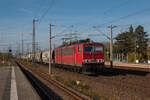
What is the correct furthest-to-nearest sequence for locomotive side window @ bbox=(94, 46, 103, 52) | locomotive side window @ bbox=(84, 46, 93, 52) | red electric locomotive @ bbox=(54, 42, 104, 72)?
locomotive side window @ bbox=(94, 46, 103, 52) → locomotive side window @ bbox=(84, 46, 93, 52) → red electric locomotive @ bbox=(54, 42, 104, 72)

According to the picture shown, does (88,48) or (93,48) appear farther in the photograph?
(93,48)

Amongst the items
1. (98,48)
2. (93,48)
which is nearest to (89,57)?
(93,48)

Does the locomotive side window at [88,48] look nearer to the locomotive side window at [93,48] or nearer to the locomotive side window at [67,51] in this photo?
the locomotive side window at [93,48]

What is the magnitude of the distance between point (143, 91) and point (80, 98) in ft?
15.0

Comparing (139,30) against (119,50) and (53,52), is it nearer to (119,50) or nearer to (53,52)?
(119,50)

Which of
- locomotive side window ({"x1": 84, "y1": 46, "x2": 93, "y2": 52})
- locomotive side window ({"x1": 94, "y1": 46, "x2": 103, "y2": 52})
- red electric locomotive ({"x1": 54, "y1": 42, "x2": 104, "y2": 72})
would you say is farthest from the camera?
locomotive side window ({"x1": 94, "y1": 46, "x2": 103, "y2": 52})

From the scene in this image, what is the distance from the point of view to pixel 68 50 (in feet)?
84.3

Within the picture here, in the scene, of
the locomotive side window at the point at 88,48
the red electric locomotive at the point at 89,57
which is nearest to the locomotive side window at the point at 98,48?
the red electric locomotive at the point at 89,57

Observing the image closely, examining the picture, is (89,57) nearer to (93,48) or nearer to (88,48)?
(88,48)

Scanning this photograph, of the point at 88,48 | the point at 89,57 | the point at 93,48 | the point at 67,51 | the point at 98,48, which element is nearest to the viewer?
the point at 89,57

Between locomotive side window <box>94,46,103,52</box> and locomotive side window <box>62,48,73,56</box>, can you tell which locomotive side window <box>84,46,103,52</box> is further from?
locomotive side window <box>62,48,73,56</box>

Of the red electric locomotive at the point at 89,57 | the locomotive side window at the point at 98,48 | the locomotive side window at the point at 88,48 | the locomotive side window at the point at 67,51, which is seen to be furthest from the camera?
the locomotive side window at the point at 67,51

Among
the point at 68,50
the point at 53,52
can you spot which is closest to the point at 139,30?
the point at 53,52

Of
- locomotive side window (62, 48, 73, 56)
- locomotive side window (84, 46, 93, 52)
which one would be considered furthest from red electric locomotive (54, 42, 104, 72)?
locomotive side window (62, 48, 73, 56)
